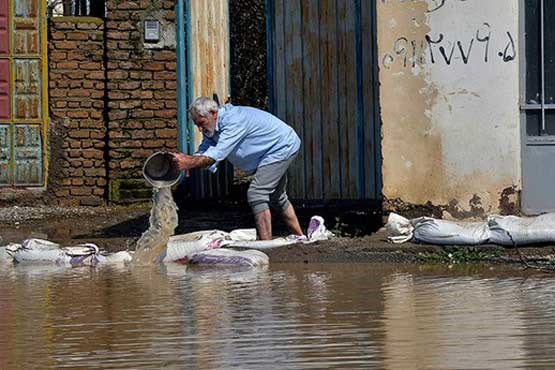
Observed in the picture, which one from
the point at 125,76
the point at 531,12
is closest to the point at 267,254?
the point at 531,12

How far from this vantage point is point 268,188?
1126cm

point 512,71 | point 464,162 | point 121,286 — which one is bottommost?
point 121,286

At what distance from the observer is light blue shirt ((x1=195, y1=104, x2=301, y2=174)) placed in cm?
1110

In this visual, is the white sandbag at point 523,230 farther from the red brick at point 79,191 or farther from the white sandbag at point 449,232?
the red brick at point 79,191

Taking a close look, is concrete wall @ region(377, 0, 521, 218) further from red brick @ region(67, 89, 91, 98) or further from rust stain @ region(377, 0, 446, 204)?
red brick @ region(67, 89, 91, 98)

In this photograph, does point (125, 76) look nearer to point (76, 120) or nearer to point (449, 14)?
point (76, 120)

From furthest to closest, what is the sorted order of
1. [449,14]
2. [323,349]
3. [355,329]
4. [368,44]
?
[368,44] < [449,14] < [355,329] < [323,349]

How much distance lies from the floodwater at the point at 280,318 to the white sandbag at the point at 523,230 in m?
0.32

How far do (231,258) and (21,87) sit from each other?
19.7 feet

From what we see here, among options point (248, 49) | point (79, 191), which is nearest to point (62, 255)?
point (79, 191)

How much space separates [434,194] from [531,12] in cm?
160

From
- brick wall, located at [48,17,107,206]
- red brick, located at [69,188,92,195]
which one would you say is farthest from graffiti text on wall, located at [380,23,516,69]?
red brick, located at [69,188,92,195]

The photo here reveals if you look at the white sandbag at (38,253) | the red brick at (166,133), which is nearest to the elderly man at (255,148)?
the white sandbag at (38,253)

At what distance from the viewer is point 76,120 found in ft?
52.4
